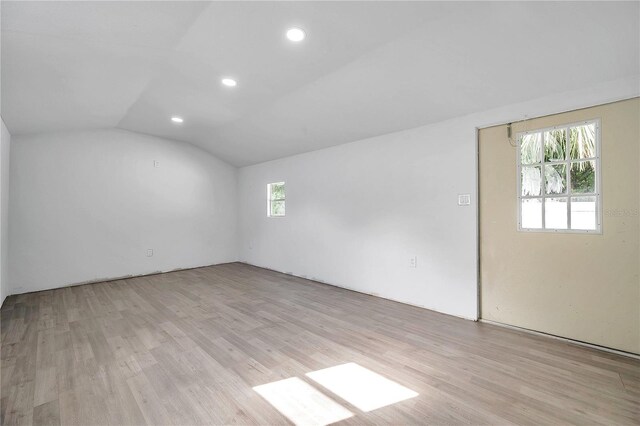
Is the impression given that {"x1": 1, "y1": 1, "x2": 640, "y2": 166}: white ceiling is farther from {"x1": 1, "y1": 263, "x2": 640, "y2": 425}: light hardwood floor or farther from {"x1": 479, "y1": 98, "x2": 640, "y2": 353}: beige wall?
{"x1": 1, "y1": 263, "x2": 640, "y2": 425}: light hardwood floor

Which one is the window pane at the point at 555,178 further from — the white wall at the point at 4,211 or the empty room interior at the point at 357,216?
the white wall at the point at 4,211

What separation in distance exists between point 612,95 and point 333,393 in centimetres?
332

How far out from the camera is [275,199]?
243 inches

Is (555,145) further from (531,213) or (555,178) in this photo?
(531,213)

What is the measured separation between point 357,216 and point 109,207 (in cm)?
455

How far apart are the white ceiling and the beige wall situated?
0.49 metres

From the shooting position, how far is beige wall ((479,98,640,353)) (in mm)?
2373

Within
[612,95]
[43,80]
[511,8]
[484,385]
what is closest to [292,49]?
[511,8]

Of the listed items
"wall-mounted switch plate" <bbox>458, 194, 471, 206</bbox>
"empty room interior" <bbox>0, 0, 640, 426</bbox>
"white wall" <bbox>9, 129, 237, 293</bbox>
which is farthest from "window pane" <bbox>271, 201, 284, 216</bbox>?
"wall-mounted switch plate" <bbox>458, 194, 471, 206</bbox>

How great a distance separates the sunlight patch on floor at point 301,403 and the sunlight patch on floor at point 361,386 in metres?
0.11

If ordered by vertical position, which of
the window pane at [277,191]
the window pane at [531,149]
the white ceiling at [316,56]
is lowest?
the window pane at [277,191]

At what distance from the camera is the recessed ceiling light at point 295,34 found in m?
2.29

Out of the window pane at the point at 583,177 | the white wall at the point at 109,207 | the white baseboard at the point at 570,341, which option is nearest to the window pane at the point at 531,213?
the window pane at the point at 583,177

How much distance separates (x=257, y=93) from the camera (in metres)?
3.55
